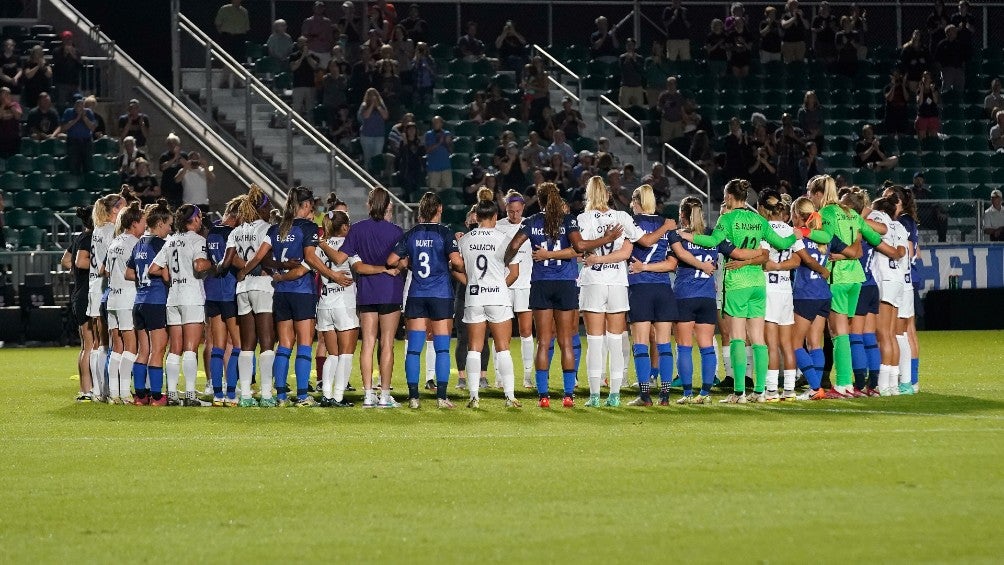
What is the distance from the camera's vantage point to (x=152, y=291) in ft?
52.2

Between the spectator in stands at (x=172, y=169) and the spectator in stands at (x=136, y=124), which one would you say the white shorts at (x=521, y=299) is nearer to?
the spectator in stands at (x=172, y=169)

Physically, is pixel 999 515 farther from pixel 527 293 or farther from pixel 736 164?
pixel 736 164

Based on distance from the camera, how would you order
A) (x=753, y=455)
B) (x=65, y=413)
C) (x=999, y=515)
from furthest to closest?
1. (x=65, y=413)
2. (x=753, y=455)
3. (x=999, y=515)

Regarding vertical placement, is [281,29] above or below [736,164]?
above

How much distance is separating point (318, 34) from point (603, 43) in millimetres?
6554

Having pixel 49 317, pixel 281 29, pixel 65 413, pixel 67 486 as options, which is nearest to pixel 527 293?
pixel 65 413

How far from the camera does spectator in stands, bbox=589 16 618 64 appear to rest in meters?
33.8

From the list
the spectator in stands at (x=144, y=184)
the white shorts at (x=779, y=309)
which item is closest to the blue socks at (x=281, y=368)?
the white shorts at (x=779, y=309)

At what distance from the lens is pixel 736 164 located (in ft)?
98.4

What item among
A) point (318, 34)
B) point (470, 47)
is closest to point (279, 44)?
point (318, 34)

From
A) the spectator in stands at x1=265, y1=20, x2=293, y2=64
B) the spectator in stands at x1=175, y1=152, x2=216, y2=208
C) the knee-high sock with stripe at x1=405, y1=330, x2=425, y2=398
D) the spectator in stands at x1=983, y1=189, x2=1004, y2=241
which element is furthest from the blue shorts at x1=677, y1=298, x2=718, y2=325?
the spectator in stands at x1=265, y1=20, x2=293, y2=64

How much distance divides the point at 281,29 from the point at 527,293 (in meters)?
15.9

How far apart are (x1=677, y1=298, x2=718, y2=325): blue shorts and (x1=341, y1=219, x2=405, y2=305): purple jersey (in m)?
2.76

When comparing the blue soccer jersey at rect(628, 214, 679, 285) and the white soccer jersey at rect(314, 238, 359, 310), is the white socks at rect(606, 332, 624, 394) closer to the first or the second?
the blue soccer jersey at rect(628, 214, 679, 285)
